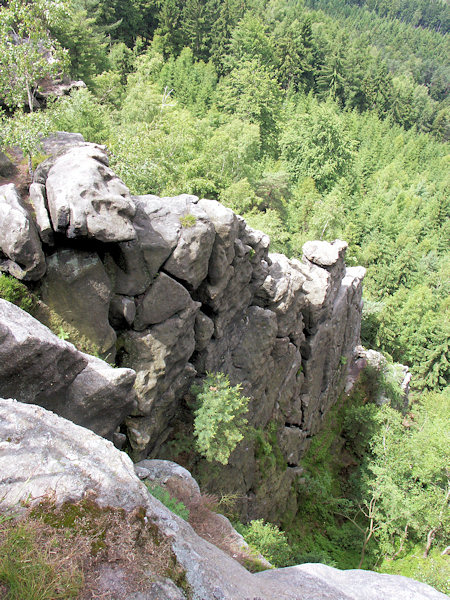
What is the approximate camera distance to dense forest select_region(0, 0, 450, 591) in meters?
25.7

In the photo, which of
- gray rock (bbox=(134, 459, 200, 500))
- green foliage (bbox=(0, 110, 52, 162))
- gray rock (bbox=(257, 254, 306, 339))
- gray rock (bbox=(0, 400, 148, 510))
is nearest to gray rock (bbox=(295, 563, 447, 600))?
gray rock (bbox=(134, 459, 200, 500))

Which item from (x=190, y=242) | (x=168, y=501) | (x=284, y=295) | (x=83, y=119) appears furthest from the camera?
(x=83, y=119)

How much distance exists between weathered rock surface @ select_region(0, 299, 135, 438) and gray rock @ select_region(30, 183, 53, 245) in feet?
9.32

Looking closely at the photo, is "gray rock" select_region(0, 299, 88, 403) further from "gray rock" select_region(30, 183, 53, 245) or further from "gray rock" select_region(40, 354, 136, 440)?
"gray rock" select_region(30, 183, 53, 245)

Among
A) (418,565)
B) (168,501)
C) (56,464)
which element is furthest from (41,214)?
(418,565)

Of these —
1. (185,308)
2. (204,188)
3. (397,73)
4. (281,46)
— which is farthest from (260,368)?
(397,73)

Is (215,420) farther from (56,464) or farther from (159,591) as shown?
(159,591)

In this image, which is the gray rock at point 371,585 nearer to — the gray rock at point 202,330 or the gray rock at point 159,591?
the gray rock at point 159,591

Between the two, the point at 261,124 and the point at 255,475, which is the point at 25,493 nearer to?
the point at 255,475

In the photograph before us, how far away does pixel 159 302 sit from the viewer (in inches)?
562

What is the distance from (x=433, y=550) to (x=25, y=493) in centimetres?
3146

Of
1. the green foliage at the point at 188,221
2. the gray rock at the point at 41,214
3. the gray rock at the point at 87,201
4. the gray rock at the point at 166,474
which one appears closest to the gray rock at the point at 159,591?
A: the gray rock at the point at 166,474

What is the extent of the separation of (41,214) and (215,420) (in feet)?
30.4

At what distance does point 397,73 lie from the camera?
16650cm
